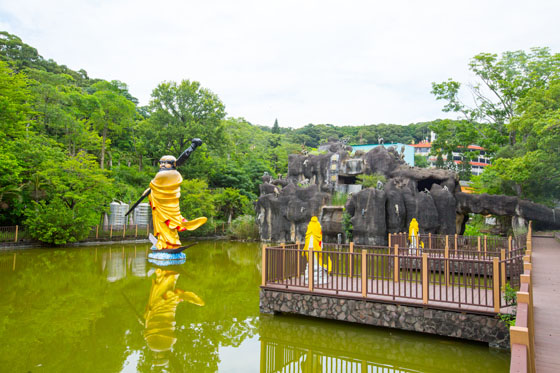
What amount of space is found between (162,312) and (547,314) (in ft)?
23.2

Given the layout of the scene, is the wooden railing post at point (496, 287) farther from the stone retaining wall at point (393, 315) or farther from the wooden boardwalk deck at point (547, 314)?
the wooden boardwalk deck at point (547, 314)

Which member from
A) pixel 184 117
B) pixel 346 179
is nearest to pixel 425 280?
pixel 346 179

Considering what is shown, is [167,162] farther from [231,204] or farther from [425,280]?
[231,204]

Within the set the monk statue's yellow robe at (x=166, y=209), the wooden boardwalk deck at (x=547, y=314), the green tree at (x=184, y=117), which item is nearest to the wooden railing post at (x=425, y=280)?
the wooden boardwalk deck at (x=547, y=314)

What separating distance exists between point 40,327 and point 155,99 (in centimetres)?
2714

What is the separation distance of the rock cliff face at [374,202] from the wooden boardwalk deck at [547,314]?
38.4ft

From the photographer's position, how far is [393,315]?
22.7 ft

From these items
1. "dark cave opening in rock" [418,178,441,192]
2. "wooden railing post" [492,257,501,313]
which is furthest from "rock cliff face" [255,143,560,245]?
"wooden railing post" [492,257,501,313]

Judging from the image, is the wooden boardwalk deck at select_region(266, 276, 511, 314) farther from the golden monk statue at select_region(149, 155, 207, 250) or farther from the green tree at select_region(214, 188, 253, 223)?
the green tree at select_region(214, 188, 253, 223)

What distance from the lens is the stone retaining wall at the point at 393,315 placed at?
6207mm

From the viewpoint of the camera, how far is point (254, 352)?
20.5ft

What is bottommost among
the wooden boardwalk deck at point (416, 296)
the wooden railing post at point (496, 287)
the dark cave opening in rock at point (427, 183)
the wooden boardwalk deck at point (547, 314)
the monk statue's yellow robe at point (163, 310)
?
the monk statue's yellow robe at point (163, 310)

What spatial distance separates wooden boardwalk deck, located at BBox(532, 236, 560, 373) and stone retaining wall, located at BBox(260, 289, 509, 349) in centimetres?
74

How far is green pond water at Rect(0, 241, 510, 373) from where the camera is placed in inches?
223
